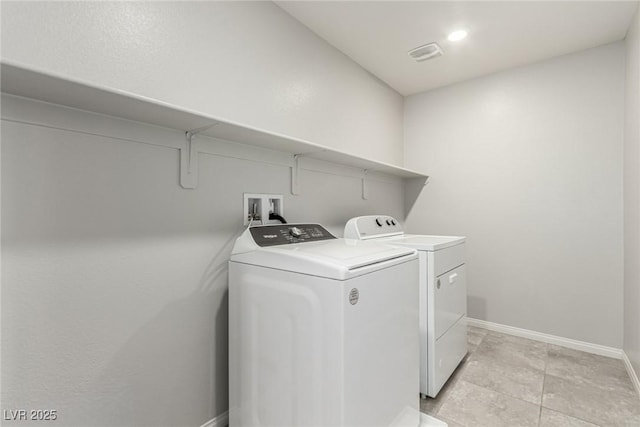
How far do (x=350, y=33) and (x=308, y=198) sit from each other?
4.10 feet

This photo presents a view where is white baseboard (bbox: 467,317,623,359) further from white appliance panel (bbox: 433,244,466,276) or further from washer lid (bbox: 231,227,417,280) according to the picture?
washer lid (bbox: 231,227,417,280)

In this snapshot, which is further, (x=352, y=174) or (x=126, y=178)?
(x=352, y=174)

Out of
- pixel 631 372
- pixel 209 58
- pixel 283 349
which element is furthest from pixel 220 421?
pixel 631 372

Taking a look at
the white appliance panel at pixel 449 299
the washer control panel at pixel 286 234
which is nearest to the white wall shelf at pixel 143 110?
the washer control panel at pixel 286 234

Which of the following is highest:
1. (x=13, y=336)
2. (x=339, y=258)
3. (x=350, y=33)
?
(x=350, y=33)

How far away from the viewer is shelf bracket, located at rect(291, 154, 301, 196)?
193 cm

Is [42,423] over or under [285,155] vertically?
under

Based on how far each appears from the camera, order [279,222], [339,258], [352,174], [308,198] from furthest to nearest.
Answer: [352,174], [308,198], [279,222], [339,258]

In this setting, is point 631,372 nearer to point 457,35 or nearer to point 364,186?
point 364,186

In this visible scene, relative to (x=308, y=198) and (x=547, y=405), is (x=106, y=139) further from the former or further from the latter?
(x=547, y=405)

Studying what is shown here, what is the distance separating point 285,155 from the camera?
188 centimetres

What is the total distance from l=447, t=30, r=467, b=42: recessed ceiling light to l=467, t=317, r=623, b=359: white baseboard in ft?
8.14

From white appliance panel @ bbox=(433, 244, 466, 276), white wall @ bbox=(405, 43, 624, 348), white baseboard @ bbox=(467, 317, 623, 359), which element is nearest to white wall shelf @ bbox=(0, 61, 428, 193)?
white appliance panel @ bbox=(433, 244, 466, 276)

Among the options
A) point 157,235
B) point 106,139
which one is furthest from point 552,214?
point 106,139
